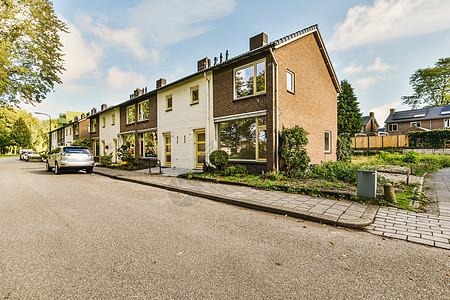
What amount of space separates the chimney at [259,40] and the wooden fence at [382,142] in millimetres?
20101

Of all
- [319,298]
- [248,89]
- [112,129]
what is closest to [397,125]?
[248,89]

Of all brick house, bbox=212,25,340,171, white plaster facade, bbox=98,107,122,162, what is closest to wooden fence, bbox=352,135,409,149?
brick house, bbox=212,25,340,171

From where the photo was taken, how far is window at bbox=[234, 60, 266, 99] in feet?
32.5

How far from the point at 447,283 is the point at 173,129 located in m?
13.6

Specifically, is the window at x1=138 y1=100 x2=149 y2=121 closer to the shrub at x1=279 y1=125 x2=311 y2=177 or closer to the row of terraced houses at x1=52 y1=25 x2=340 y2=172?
the row of terraced houses at x1=52 y1=25 x2=340 y2=172

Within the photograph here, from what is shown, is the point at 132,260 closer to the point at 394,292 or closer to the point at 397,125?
the point at 394,292

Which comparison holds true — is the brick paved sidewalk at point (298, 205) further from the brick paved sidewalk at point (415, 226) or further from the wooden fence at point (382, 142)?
the wooden fence at point (382, 142)

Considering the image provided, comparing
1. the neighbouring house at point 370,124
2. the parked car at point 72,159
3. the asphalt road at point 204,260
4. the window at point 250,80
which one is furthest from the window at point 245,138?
the neighbouring house at point 370,124

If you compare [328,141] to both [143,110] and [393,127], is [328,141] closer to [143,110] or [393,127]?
[143,110]

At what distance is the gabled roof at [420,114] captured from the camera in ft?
121

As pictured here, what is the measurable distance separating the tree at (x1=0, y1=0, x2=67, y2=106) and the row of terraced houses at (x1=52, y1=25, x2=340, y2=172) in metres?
6.31

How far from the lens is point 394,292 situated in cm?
225

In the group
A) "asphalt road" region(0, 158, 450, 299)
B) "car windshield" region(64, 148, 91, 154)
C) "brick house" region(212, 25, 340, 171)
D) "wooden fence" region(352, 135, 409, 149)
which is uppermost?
"brick house" region(212, 25, 340, 171)

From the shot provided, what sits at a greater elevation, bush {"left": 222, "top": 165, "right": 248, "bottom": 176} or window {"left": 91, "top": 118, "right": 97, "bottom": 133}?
window {"left": 91, "top": 118, "right": 97, "bottom": 133}
